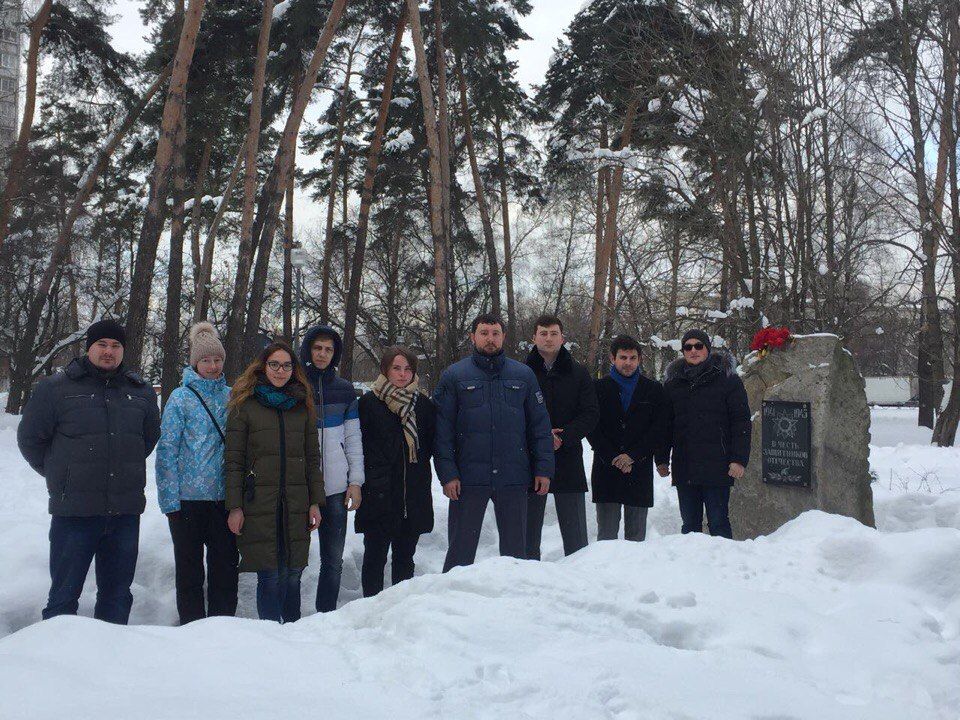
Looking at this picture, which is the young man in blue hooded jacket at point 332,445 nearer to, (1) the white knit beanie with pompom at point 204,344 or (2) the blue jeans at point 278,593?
(2) the blue jeans at point 278,593

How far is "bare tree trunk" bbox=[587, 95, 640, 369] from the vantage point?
1541 centimetres

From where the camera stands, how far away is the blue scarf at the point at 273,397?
4.21 m

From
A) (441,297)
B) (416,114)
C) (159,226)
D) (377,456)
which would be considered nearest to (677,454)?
(377,456)

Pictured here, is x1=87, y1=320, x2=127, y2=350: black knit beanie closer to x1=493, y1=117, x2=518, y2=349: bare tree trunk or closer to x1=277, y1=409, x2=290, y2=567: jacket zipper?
x1=277, y1=409, x2=290, y2=567: jacket zipper

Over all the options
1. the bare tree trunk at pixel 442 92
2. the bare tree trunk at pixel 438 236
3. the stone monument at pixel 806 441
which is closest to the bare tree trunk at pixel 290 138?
the bare tree trunk at pixel 438 236

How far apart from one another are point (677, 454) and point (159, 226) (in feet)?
23.9

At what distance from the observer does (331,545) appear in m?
Result: 4.66

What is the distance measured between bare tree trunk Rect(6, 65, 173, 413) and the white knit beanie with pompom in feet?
40.6

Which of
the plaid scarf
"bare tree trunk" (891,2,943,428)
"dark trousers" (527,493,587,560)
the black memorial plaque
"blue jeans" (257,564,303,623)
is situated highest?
"bare tree trunk" (891,2,943,428)

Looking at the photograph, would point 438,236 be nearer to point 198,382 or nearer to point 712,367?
point 712,367

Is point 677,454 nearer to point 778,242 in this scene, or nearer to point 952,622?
point 952,622

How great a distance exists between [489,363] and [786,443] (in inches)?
119

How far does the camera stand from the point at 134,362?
10555 mm

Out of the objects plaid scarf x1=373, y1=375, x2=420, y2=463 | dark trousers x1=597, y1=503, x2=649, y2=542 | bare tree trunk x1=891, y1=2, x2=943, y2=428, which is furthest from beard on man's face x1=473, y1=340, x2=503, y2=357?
bare tree trunk x1=891, y1=2, x2=943, y2=428
